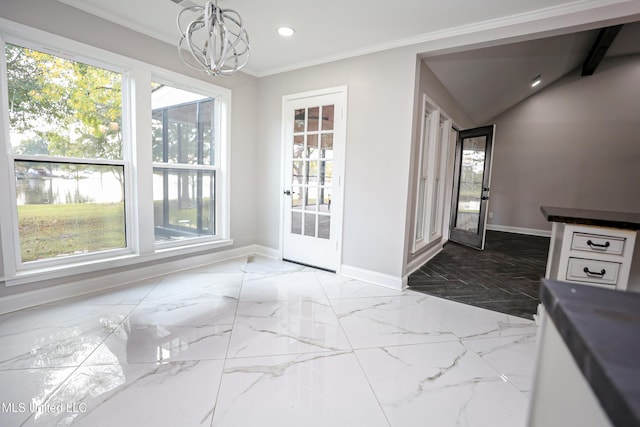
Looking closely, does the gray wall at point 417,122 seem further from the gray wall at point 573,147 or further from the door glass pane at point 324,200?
the gray wall at point 573,147

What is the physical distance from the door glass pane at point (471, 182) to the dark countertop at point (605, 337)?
4.80 meters

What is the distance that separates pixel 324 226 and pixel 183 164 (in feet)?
6.02

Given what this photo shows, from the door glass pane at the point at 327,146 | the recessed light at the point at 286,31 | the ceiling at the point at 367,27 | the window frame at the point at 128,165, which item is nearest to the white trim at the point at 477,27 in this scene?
the ceiling at the point at 367,27

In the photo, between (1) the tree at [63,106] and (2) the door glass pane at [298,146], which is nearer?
(1) the tree at [63,106]

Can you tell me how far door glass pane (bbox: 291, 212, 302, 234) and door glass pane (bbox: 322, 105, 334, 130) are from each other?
1150 mm

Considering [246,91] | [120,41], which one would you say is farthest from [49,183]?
[246,91]

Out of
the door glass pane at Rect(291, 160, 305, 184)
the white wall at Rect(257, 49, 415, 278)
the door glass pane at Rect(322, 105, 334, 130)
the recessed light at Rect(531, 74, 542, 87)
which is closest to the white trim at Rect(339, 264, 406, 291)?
the white wall at Rect(257, 49, 415, 278)

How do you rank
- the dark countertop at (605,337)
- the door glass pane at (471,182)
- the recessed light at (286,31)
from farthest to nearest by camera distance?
1. the door glass pane at (471,182)
2. the recessed light at (286,31)
3. the dark countertop at (605,337)

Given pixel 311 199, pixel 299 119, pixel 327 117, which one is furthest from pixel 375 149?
pixel 299 119

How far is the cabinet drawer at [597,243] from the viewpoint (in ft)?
6.85

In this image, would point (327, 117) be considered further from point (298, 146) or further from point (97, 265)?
→ point (97, 265)

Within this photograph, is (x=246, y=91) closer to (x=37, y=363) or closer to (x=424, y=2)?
(x=424, y=2)

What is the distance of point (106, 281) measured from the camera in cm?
294

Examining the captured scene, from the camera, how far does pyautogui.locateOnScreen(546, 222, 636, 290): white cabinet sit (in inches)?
81.7
